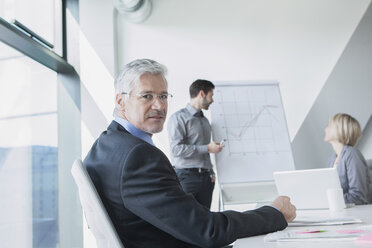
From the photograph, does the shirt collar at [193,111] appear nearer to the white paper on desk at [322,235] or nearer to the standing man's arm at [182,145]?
the standing man's arm at [182,145]

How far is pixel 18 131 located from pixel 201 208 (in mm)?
2084

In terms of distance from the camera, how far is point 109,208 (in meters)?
0.95

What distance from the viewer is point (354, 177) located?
7.04 feet

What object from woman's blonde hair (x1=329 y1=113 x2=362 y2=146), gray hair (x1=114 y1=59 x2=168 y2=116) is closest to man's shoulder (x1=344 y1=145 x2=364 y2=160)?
woman's blonde hair (x1=329 y1=113 x2=362 y2=146)

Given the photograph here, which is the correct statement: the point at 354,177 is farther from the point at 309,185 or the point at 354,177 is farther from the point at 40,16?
the point at 40,16

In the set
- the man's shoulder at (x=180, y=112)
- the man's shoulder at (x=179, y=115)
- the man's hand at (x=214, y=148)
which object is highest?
the man's shoulder at (x=180, y=112)

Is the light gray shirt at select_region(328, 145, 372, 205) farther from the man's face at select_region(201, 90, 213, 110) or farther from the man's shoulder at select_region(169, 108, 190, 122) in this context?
the man's shoulder at select_region(169, 108, 190, 122)

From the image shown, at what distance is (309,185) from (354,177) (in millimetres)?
688

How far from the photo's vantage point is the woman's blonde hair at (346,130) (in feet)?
8.02

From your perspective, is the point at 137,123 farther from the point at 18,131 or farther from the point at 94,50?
the point at 94,50

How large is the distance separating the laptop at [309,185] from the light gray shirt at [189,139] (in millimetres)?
1263

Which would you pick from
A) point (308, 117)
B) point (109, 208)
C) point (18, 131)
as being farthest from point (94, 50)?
point (109, 208)

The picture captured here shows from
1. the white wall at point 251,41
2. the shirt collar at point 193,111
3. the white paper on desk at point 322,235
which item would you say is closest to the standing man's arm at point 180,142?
the shirt collar at point 193,111

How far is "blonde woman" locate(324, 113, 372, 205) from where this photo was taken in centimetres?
208
